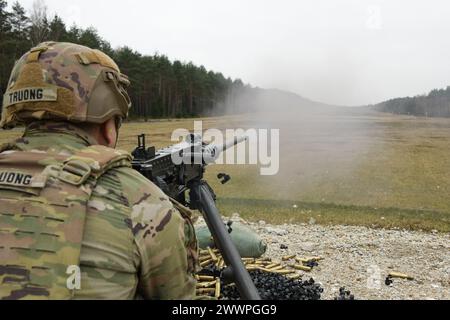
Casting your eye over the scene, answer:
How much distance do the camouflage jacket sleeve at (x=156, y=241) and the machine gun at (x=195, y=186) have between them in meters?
1.44

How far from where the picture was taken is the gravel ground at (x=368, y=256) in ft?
17.9

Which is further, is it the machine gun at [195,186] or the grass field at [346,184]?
the grass field at [346,184]

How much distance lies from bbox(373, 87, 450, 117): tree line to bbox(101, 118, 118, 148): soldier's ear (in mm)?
74168

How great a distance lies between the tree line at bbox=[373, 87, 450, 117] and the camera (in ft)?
234

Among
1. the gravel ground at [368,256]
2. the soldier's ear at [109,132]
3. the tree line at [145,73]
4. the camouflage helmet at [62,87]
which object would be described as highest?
the tree line at [145,73]

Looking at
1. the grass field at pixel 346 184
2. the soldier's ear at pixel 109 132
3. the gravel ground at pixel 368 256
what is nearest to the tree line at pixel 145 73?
the grass field at pixel 346 184

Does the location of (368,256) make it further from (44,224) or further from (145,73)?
(145,73)

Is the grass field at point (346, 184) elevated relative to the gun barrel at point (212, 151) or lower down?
lower down

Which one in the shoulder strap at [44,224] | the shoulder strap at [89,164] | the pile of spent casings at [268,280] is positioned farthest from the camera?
the pile of spent casings at [268,280]

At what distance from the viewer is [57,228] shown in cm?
149

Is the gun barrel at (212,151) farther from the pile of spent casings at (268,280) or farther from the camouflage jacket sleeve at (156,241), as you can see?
the camouflage jacket sleeve at (156,241)

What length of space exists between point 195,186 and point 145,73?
5416 centimetres

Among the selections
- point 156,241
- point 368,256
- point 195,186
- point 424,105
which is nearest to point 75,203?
point 156,241

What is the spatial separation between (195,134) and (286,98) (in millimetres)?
8467
